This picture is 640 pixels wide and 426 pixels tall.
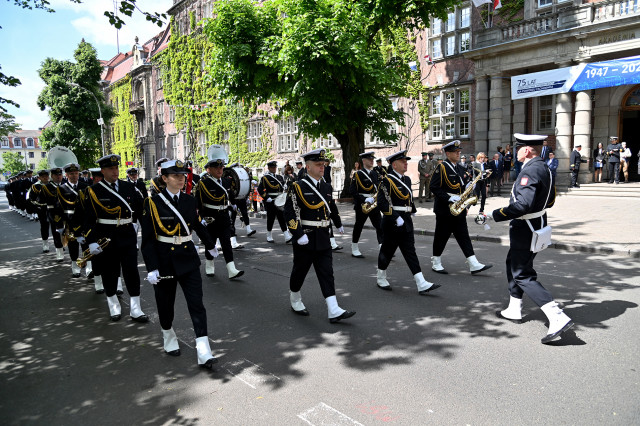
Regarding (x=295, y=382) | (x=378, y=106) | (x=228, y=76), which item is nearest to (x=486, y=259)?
(x=295, y=382)

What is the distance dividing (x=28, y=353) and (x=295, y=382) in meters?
3.16

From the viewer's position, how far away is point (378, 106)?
17.2 meters

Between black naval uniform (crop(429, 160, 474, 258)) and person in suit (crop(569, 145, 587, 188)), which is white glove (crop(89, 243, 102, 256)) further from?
person in suit (crop(569, 145, 587, 188))

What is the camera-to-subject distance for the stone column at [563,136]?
58.9ft

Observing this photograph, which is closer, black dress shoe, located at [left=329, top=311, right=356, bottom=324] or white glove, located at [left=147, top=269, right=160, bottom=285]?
white glove, located at [left=147, top=269, right=160, bottom=285]

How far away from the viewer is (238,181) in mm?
10266

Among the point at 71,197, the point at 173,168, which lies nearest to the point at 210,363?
the point at 173,168

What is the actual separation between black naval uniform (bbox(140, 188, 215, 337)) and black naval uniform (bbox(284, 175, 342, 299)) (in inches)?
53.8

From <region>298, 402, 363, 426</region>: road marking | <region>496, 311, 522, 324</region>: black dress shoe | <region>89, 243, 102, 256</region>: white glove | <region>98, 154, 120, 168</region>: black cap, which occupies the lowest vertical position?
<region>298, 402, 363, 426</region>: road marking

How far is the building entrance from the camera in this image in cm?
1814

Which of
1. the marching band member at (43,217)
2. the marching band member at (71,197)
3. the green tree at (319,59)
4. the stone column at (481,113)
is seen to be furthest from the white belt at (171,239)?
the stone column at (481,113)

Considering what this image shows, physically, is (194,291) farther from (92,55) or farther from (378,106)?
(92,55)

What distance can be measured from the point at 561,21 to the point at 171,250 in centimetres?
1853

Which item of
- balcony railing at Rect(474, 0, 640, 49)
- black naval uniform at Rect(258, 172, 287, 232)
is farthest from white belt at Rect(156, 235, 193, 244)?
balcony railing at Rect(474, 0, 640, 49)
